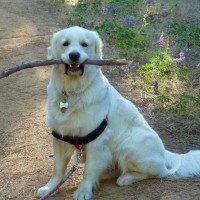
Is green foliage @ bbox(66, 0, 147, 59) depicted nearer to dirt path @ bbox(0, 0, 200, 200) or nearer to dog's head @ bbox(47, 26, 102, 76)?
dirt path @ bbox(0, 0, 200, 200)

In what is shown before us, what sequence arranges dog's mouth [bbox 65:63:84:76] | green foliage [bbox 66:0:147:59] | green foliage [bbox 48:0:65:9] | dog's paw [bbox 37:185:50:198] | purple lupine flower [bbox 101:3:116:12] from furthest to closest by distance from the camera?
green foliage [bbox 48:0:65:9] → purple lupine flower [bbox 101:3:116:12] → green foliage [bbox 66:0:147:59] → dog's paw [bbox 37:185:50:198] → dog's mouth [bbox 65:63:84:76]

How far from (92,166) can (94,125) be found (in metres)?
0.38

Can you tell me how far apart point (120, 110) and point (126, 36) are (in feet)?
12.7

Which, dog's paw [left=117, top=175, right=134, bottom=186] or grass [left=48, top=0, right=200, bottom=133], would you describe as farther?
grass [left=48, top=0, right=200, bottom=133]

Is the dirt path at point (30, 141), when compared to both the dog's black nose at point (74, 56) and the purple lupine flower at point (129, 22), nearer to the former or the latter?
the dog's black nose at point (74, 56)

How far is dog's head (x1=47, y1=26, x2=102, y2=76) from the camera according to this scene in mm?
3996

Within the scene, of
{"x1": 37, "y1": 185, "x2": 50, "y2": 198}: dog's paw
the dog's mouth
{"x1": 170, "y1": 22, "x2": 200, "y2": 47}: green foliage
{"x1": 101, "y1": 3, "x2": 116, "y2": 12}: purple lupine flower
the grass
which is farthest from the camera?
{"x1": 101, "y1": 3, "x2": 116, "y2": 12}: purple lupine flower

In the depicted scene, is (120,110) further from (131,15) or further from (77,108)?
(131,15)

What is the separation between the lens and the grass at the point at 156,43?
6.02 meters

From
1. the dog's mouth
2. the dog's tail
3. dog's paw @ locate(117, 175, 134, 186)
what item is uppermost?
the dog's mouth

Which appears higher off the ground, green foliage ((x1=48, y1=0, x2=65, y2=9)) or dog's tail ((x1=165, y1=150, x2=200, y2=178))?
green foliage ((x1=48, y1=0, x2=65, y2=9))

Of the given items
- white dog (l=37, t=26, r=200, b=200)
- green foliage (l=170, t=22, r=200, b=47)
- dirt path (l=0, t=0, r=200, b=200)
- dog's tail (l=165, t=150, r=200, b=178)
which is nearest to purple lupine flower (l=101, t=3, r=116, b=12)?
dirt path (l=0, t=0, r=200, b=200)

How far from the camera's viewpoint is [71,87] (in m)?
4.22

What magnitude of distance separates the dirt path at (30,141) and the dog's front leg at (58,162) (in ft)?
0.36
